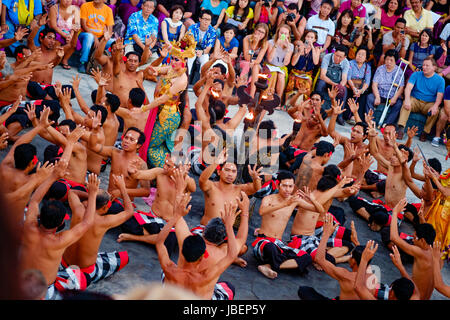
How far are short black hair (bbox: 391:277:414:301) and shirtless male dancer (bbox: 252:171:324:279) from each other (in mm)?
1104

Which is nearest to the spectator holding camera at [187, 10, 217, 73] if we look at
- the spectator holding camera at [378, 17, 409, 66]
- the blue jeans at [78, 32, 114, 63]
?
the blue jeans at [78, 32, 114, 63]

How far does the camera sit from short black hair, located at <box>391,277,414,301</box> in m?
3.74

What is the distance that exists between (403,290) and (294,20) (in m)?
7.32

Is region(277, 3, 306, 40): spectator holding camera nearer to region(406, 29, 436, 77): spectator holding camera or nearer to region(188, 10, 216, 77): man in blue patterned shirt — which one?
region(188, 10, 216, 77): man in blue patterned shirt

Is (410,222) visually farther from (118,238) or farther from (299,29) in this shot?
(299,29)

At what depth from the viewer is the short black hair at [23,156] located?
4.10 metres

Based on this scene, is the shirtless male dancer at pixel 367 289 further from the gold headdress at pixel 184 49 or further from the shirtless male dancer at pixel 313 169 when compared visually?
the gold headdress at pixel 184 49

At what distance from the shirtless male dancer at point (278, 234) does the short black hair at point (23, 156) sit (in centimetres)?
221

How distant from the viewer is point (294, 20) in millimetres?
10023
